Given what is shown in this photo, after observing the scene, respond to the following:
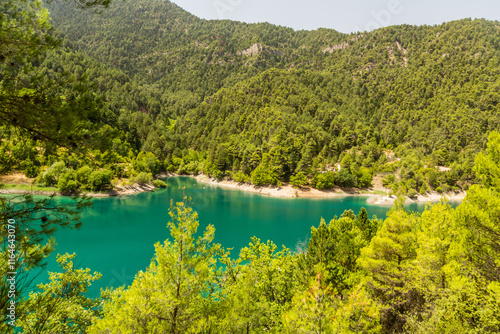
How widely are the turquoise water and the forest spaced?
641 cm

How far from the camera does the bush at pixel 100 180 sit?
54719 mm

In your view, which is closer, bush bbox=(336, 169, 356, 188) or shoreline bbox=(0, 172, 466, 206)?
shoreline bbox=(0, 172, 466, 206)

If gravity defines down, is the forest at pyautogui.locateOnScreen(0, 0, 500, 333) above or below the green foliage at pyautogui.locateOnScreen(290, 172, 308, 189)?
above

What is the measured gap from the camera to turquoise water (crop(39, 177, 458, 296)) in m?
27.7

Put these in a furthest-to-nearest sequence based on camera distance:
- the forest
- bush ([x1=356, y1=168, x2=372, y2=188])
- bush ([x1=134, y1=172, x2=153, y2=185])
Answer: bush ([x1=356, y1=168, x2=372, y2=188]) < bush ([x1=134, y1=172, x2=153, y2=185]) < the forest

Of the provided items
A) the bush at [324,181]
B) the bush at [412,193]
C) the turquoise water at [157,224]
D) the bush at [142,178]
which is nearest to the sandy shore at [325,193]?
the bush at [412,193]

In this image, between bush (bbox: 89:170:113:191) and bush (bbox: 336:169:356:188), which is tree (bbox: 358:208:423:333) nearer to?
bush (bbox: 89:170:113:191)

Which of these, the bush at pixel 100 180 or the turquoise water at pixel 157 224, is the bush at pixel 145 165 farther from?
the bush at pixel 100 180

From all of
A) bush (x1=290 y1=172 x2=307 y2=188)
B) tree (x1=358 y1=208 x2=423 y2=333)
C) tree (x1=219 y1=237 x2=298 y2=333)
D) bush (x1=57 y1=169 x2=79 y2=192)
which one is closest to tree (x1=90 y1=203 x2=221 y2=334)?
tree (x1=219 y1=237 x2=298 y2=333)

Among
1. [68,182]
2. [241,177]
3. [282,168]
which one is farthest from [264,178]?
[68,182]

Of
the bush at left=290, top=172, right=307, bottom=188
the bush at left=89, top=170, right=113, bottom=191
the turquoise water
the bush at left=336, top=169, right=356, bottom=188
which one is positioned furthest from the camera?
the bush at left=336, top=169, right=356, bottom=188

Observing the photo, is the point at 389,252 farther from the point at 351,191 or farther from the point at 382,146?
the point at 382,146

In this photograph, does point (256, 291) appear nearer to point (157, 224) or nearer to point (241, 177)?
point (157, 224)

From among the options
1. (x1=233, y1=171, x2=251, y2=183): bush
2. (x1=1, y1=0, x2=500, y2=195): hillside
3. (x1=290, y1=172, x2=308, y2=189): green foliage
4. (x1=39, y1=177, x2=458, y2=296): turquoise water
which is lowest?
(x1=39, y1=177, x2=458, y2=296): turquoise water
